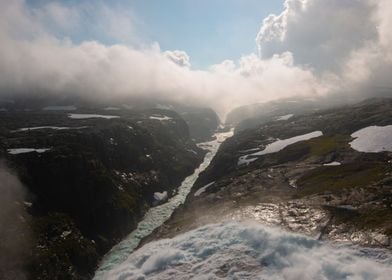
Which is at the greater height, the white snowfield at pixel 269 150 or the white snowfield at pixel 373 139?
the white snowfield at pixel 373 139

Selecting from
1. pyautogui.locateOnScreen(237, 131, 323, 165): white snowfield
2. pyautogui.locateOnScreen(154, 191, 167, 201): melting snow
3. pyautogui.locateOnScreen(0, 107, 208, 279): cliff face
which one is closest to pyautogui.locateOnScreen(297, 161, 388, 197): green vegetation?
pyautogui.locateOnScreen(237, 131, 323, 165): white snowfield

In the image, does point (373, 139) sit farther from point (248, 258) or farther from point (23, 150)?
point (23, 150)

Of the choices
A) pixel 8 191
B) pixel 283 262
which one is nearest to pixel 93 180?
pixel 8 191

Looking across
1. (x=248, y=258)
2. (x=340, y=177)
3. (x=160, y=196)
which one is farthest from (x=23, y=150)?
(x=340, y=177)

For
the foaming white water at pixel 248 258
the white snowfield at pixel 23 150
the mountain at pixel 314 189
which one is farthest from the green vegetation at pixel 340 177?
the white snowfield at pixel 23 150

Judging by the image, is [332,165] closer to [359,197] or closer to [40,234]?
[359,197]

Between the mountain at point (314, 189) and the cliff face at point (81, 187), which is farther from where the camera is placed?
the cliff face at point (81, 187)

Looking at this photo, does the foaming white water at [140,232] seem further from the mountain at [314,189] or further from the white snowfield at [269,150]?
the white snowfield at [269,150]
